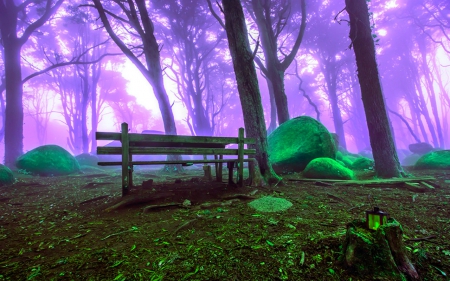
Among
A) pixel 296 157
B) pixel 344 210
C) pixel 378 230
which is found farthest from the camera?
pixel 296 157

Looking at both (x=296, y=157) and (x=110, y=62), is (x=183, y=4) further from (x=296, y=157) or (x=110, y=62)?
(x=110, y=62)

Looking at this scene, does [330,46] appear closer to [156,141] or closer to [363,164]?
[363,164]

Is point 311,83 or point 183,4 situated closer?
point 183,4

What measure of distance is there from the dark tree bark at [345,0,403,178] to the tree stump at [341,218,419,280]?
571 cm

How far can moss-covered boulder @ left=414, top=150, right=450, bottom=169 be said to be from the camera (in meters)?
7.78

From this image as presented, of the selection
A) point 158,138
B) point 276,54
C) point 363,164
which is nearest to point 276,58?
point 276,54

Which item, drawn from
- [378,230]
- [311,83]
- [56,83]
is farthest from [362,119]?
[56,83]

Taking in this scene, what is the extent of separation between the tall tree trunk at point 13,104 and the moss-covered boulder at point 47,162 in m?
2.83

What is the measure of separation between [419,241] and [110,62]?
1437 inches

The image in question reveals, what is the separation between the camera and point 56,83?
27031 mm

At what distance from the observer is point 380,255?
157 cm

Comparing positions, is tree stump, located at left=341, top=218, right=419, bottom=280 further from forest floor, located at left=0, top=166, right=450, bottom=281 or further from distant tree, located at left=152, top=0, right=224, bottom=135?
distant tree, located at left=152, top=0, right=224, bottom=135

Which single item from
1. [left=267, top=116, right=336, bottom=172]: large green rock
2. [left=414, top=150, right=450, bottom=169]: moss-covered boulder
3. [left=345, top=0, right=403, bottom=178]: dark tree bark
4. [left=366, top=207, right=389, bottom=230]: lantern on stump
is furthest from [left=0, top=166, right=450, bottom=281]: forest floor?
[left=414, top=150, right=450, bottom=169]: moss-covered boulder

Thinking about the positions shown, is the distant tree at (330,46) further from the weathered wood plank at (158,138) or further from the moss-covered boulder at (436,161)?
the weathered wood plank at (158,138)
